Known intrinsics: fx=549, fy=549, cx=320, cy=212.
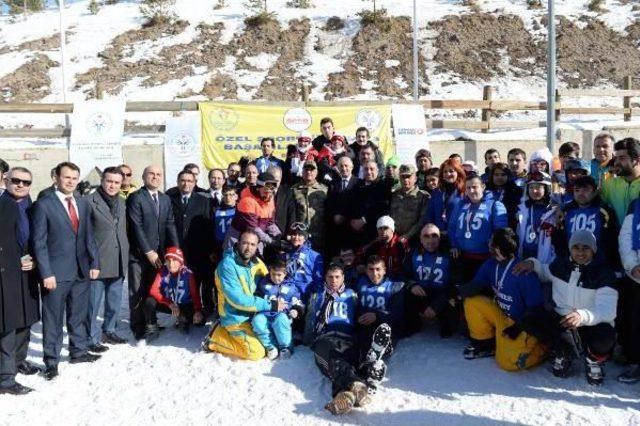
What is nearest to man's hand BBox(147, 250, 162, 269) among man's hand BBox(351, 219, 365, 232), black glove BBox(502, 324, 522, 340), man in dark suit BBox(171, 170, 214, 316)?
man in dark suit BBox(171, 170, 214, 316)

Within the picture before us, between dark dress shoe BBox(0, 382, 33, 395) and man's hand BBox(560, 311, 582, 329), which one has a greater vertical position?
man's hand BBox(560, 311, 582, 329)

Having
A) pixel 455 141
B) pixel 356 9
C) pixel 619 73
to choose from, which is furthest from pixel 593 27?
pixel 455 141

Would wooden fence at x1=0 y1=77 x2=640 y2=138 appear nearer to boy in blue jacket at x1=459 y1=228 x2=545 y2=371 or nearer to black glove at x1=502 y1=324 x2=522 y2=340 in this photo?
boy in blue jacket at x1=459 y1=228 x2=545 y2=371

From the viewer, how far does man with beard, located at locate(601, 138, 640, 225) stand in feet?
15.4

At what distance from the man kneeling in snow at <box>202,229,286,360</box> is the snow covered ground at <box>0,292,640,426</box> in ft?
0.42

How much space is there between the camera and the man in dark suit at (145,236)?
5.78m

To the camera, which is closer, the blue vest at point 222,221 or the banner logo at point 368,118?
the blue vest at point 222,221

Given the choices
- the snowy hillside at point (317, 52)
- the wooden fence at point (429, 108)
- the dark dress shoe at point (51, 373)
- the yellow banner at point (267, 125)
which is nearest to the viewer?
the dark dress shoe at point (51, 373)

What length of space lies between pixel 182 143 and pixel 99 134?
1.72 metres

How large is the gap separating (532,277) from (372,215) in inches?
77.1

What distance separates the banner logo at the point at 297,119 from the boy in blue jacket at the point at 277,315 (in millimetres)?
6195

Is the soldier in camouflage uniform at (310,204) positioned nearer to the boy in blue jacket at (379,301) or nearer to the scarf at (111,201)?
the boy in blue jacket at (379,301)

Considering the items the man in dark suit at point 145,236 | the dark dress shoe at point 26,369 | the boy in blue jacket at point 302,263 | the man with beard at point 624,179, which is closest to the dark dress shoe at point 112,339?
the man in dark suit at point 145,236

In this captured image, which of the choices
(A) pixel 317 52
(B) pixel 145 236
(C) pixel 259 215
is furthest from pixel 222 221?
(A) pixel 317 52
